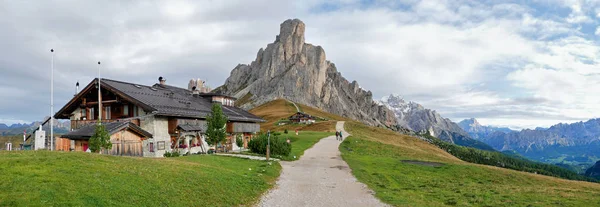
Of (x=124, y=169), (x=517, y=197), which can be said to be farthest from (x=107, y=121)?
(x=517, y=197)

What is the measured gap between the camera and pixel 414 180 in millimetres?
31891

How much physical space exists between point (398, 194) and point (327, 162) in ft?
63.0

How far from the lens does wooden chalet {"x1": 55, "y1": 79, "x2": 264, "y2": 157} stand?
41375mm

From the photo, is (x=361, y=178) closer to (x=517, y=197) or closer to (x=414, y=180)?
(x=414, y=180)

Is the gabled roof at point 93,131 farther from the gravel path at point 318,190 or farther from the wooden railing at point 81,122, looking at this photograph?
the gravel path at point 318,190

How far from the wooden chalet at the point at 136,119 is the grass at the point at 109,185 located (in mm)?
21002

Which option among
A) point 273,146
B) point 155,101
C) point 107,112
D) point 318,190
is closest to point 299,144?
point 273,146

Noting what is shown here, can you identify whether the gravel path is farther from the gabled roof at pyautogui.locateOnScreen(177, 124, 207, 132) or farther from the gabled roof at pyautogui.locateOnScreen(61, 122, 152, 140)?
the gabled roof at pyautogui.locateOnScreen(177, 124, 207, 132)

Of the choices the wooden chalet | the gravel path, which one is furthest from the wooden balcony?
the gravel path

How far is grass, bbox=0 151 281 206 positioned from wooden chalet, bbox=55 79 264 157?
21002 millimetres

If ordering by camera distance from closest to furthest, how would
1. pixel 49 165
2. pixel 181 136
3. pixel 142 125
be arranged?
pixel 49 165 → pixel 142 125 → pixel 181 136

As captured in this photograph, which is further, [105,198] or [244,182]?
[244,182]

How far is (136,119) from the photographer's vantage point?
46.3 meters

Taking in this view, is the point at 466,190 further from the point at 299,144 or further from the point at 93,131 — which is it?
the point at 299,144
